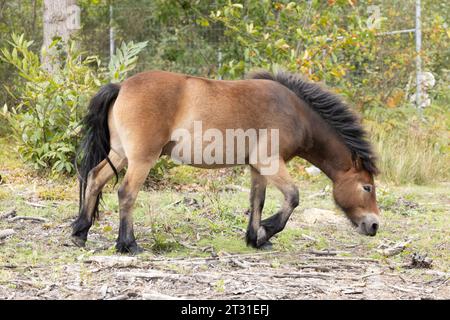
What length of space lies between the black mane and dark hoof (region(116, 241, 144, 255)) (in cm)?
200

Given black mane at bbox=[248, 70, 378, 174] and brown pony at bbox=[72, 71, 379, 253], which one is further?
black mane at bbox=[248, 70, 378, 174]

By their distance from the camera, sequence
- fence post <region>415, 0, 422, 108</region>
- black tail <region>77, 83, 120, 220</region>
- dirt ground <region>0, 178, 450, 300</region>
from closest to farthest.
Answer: dirt ground <region>0, 178, 450, 300</region> < black tail <region>77, 83, 120, 220</region> < fence post <region>415, 0, 422, 108</region>

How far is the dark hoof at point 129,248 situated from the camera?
614 cm

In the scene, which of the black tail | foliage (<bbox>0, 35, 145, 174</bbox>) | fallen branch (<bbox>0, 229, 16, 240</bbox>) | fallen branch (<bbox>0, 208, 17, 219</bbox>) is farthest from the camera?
foliage (<bbox>0, 35, 145, 174</bbox>)

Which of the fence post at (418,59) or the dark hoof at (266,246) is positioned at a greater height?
the fence post at (418,59)

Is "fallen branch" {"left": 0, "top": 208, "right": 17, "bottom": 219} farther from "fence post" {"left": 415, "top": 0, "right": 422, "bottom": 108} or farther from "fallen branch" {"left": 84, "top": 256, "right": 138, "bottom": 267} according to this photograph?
"fence post" {"left": 415, "top": 0, "right": 422, "bottom": 108}

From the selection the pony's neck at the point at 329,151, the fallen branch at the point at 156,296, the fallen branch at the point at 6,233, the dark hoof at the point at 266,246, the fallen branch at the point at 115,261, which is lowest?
the fallen branch at the point at 6,233

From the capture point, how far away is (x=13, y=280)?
5.09 metres

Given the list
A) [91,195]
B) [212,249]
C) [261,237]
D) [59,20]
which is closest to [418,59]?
[59,20]

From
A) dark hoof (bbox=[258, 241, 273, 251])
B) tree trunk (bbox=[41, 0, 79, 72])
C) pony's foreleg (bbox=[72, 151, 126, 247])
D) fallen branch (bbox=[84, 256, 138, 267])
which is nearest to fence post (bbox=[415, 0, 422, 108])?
tree trunk (bbox=[41, 0, 79, 72])

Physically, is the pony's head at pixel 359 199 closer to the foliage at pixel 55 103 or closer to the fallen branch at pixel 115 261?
the fallen branch at pixel 115 261

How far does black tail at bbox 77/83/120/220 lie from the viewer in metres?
6.35

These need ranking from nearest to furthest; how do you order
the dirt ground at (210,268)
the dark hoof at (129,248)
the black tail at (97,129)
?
the dirt ground at (210,268), the dark hoof at (129,248), the black tail at (97,129)

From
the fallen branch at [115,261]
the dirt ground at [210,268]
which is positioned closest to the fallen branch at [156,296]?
the dirt ground at [210,268]
